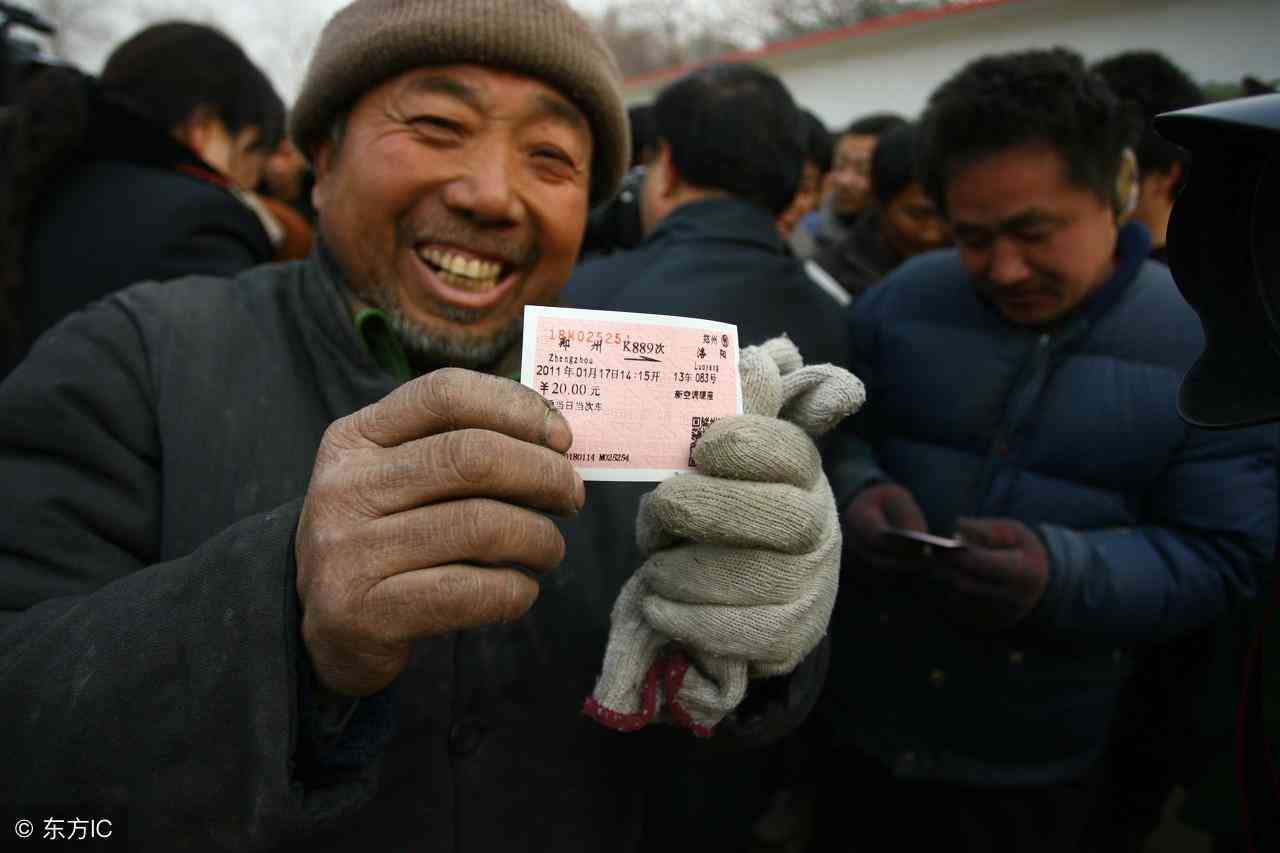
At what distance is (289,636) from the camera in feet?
2.74

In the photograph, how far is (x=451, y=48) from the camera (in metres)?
1.41

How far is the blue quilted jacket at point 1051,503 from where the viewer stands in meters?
1.72

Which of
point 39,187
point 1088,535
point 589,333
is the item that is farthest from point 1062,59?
point 39,187

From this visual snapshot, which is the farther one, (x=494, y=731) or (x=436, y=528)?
(x=494, y=731)

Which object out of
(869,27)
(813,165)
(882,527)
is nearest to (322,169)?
(882,527)

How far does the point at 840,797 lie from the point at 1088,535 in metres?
1.29

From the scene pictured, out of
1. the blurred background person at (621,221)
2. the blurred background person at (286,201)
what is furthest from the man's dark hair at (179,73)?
the blurred background person at (621,221)

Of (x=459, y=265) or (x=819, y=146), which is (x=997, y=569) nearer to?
(x=459, y=265)

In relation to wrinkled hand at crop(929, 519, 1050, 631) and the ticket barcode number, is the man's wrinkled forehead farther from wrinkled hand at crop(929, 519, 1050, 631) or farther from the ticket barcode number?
wrinkled hand at crop(929, 519, 1050, 631)

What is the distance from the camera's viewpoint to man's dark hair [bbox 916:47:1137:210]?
1851mm

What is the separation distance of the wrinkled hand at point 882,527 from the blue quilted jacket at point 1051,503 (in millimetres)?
89

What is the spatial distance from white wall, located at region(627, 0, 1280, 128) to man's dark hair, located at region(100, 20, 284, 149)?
285 inches

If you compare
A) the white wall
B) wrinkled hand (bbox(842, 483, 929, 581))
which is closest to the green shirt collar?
wrinkled hand (bbox(842, 483, 929, 581))

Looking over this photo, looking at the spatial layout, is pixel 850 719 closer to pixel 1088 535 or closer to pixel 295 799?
pixel 1088 535
